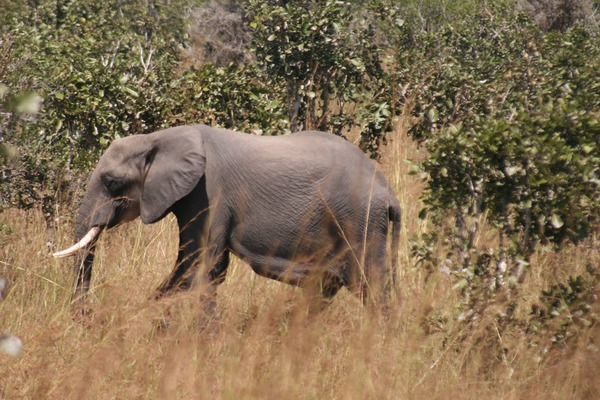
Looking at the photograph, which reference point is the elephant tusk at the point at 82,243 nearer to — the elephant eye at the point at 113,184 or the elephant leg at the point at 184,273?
the elephant eye at the point at 113,184

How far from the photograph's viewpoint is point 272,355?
4.24 m

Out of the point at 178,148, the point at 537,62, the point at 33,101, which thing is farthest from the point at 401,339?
the point at 537,62

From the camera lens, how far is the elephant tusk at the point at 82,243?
6.21 metres

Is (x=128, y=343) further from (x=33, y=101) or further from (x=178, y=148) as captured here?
(x=33, y=101)

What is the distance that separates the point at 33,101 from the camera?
1.88 meters

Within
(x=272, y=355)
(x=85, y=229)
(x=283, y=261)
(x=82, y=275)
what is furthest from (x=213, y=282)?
(x=272, y=355)

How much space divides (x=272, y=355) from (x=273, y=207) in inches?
82.9

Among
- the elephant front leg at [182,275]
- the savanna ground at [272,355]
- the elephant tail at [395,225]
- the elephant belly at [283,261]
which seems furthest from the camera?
the elephant tail at [395,225]

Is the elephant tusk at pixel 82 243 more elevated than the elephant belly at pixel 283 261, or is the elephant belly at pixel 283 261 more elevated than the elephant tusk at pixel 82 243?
the elephant belly at pixel 283 261

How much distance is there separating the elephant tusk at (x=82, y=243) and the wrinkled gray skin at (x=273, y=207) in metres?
0.04

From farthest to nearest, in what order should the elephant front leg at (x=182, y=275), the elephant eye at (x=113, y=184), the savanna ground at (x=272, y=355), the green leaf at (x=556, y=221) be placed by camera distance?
the elephant eye at (x=113, y=184)
the elephant front leg at (x=182, y=275)
the green leaf at (x=556, y=221)
the savanna ground at (x=272, y=355)

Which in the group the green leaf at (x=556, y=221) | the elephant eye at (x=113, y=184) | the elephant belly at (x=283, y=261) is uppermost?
the green leaf at (x=556, y=221)

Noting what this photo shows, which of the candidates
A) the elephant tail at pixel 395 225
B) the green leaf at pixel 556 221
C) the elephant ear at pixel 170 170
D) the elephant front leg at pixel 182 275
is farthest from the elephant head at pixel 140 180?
the green leaf at pixel 556 221

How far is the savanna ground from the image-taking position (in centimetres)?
407
